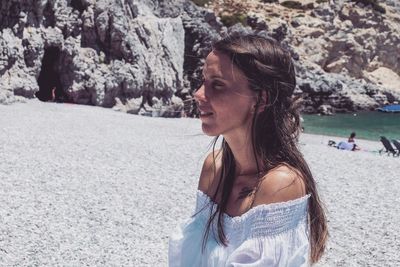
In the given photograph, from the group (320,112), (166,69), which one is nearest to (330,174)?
(166,69)

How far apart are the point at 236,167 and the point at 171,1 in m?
36.9

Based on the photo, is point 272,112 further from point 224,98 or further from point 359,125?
point 359,125

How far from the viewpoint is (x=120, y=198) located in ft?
31.0

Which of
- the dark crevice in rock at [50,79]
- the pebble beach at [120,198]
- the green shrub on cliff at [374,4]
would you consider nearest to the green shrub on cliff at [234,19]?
the green shrub on cliff at [374,4]

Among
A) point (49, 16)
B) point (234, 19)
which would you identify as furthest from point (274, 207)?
point (234, 19)

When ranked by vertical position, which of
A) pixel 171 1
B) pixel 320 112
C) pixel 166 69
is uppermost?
pixel 171 1

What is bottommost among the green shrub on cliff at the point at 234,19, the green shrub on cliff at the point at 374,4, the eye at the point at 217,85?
the eye at the point at 217,85

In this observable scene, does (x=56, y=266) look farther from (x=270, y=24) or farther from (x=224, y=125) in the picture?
(x=270, y=24)

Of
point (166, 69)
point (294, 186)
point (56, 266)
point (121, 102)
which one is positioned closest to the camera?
point (294, 186)

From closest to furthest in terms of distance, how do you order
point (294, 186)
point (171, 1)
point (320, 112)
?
point (294, 186) < point (171, 1) < point (320, 112)

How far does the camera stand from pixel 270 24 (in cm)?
6294

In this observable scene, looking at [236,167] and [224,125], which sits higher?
[224,125]

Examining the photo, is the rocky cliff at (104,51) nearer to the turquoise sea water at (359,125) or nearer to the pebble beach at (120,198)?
the pebble beach at (120,198)

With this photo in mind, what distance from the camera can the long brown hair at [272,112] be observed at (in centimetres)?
190
